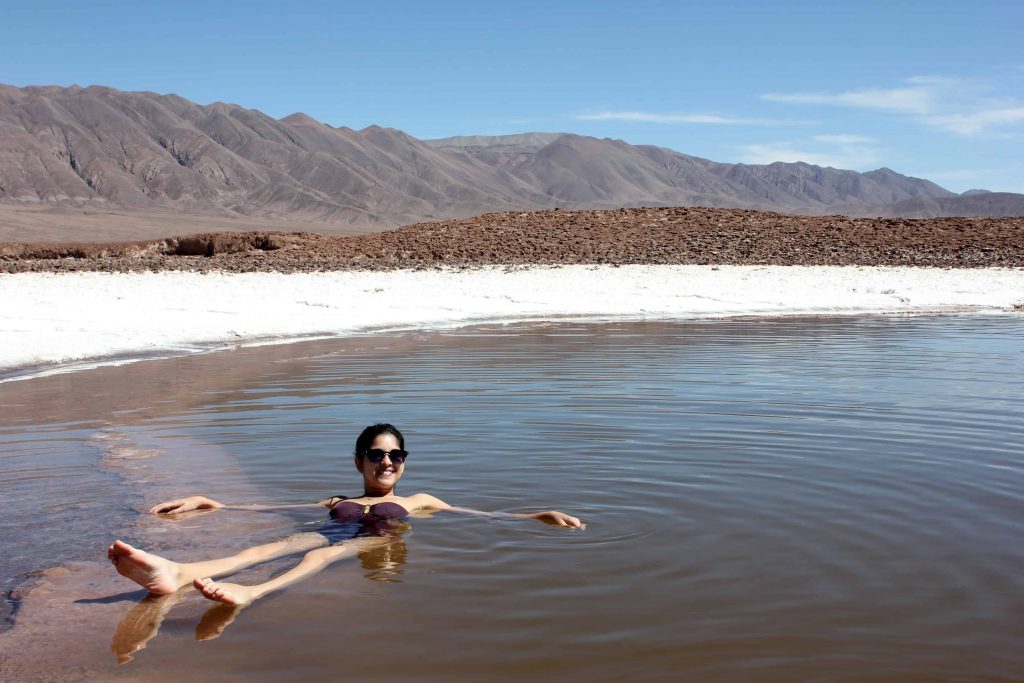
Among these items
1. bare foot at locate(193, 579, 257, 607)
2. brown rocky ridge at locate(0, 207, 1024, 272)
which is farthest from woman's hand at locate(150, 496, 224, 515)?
brown rocky ridge at locate(0, 207, 1024, 272)

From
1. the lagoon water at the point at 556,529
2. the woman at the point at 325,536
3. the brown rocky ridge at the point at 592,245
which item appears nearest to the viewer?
the lagoon water at the point at 556,529

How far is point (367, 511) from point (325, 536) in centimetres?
27

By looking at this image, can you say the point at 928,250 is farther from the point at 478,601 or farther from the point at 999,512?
the point at 478,601

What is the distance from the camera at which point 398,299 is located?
73.4 feet

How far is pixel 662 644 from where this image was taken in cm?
396

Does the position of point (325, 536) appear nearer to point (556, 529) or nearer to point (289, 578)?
point (289, 578)

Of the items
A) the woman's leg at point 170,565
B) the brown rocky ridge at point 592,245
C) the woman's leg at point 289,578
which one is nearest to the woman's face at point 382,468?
the woman's leg at point 289,578

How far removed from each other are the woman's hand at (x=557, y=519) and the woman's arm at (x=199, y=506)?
3.49ft

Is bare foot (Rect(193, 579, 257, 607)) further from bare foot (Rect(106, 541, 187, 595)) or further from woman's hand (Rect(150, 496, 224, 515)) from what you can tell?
woman's hand (Rect(150, 496, 224, 515))

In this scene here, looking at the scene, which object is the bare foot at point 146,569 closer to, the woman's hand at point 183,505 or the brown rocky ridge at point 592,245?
the woman's hand at point 183,505

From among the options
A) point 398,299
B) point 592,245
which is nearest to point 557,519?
point 398,299

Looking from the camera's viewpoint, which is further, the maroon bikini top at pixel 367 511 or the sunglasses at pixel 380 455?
the sunglasses at pixel 380 455

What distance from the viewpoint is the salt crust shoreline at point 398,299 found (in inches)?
615

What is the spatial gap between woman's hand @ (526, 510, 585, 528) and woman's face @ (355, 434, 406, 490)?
0.73 meters
